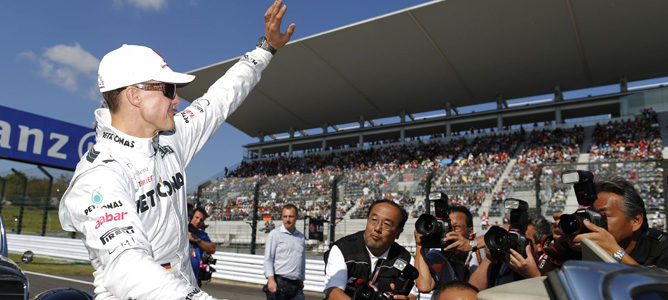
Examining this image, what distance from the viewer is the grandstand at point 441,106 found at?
14141mm

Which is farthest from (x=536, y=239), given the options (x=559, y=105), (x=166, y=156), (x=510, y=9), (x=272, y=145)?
(x=272, y=145)

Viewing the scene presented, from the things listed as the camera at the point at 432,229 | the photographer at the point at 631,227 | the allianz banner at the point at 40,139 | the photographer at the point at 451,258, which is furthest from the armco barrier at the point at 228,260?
the photographer at the point at 631,227

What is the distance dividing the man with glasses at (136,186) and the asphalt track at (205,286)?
7.66 meters

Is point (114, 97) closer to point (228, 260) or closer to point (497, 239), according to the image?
point (497, 239)

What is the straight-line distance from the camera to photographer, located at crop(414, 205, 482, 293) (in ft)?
11.0

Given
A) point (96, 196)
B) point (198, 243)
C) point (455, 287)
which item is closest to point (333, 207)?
point (198, 243)

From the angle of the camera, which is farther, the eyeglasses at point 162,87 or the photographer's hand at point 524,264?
the photographer's hand at point 524,264

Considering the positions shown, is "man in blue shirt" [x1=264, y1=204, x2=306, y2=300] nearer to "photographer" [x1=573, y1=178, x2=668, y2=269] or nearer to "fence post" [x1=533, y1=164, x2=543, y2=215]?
"photographer" [x1=573, y1=178, x2=668, y2=269]

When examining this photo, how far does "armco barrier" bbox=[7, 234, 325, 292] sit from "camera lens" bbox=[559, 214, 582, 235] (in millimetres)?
8551

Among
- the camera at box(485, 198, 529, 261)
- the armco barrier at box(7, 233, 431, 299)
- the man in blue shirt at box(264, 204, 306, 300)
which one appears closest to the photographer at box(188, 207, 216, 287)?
the man in blue shirt at box(264, 204, 306, 300)

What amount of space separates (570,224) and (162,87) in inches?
84.9

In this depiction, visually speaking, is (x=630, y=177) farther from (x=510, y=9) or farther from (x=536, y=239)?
(x=510, y=9)

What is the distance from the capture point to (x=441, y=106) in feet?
115

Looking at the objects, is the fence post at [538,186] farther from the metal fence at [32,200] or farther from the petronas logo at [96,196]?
the metal fence at [32,200]
